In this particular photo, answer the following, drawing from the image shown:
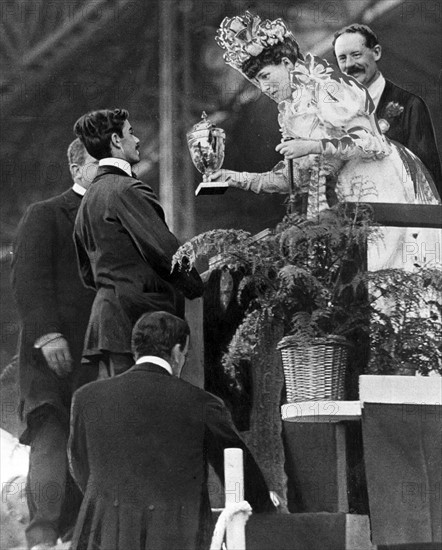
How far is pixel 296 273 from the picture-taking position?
21.9ft

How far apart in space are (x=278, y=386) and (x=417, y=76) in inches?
78.1

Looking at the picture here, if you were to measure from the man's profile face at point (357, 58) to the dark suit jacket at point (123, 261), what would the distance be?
137cm

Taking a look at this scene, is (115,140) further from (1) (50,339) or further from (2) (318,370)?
(2) (318,370)

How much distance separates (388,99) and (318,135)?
50 cm

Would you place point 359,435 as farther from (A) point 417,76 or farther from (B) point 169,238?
(A) point 417,76

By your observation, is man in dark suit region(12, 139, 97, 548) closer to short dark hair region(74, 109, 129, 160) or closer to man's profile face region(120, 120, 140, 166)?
short dark hair region(74, 109, 129, 160)

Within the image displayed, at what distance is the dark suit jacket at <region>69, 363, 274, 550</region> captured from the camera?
636 cm

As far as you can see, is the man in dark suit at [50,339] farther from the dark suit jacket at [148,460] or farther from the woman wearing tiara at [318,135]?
the woman wearing tiara at [318,135]

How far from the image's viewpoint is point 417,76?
740 centimetres

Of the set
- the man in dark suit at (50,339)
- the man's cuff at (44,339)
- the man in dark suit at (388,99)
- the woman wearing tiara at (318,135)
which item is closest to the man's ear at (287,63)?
the woman wearing tiara at (318,135)

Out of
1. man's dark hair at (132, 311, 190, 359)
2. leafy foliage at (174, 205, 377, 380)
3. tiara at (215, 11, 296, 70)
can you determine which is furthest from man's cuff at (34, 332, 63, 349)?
tiara at (215, 11, 296, 70)

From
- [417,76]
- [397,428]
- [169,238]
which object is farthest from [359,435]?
[417,76]

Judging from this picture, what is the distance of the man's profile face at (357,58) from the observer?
24.1ft

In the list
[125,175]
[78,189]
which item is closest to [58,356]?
[78,189]
